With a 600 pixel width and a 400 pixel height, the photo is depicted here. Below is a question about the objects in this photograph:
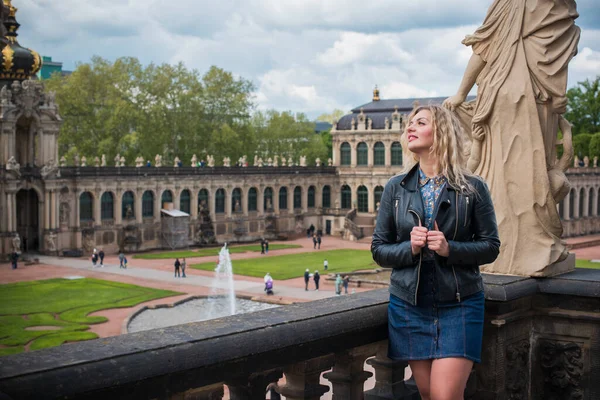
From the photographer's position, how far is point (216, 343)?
16.5ft

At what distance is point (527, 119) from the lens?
8.34m

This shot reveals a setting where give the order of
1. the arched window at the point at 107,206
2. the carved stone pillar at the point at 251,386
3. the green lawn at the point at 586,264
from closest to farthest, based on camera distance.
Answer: the carved stone pillar at the point at 251,386
the green lawn at the point at 586,264
the arched window at the point at 107,206

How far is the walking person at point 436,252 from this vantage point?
5.67m

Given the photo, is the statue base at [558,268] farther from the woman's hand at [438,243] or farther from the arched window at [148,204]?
the arched window at [148,204]

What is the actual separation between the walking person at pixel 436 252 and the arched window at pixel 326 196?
79969 mm

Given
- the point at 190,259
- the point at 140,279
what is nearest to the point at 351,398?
the point at 140,279

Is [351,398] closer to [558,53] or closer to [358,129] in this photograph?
[558,53]

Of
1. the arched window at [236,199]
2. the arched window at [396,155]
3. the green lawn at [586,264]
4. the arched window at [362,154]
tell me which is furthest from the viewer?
the arched window at [362,154]

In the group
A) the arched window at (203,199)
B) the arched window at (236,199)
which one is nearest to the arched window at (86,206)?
the arched window at (203,199)

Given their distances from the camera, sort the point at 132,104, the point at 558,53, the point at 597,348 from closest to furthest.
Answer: the point at 597,348 → the point at 558,53 → the point at 132,104

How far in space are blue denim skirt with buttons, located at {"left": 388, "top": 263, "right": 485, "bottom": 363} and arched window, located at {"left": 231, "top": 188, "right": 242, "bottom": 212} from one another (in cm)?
6996

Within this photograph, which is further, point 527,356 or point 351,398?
point 527,356

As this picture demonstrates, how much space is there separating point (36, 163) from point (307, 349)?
58.2 m

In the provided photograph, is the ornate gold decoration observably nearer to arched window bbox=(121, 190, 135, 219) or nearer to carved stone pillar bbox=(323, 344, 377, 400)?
arched window bbox=(121, 190, 135, 219)
